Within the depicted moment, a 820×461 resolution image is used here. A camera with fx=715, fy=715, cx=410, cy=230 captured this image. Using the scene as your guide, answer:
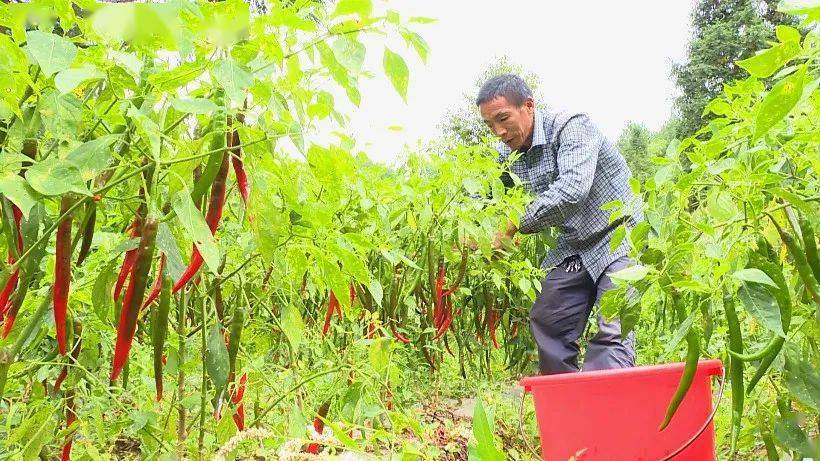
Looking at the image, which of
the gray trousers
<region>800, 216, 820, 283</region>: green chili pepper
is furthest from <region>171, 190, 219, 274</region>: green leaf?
the gray trousers

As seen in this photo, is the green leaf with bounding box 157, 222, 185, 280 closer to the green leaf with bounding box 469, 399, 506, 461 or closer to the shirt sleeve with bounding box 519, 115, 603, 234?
the green leaf with bounding box 469, 399, 506, 461

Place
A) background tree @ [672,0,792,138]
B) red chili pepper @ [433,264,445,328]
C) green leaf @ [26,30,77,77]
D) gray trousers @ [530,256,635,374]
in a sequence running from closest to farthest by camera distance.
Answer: green leaf @ [26,30,77,77]
red chili pepper @ [433,264,445,328]
gray trousers @ [530,256,635,374]
background tree @ [672,0,792,138]

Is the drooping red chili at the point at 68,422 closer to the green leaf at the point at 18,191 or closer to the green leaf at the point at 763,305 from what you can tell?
the green leaf at the point at 18,191

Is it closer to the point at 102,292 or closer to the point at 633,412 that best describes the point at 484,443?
the point at 102,292

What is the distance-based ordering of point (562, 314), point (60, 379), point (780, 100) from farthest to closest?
point (562, 314)
point (60, 379)
point (780, 100)

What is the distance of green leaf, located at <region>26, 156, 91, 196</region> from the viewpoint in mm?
726

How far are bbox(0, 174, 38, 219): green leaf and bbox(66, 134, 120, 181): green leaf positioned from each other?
53mm

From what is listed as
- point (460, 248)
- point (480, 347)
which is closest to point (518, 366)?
point (480, 347)

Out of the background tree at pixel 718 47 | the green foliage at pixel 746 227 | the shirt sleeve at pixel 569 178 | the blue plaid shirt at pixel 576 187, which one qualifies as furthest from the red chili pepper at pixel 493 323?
the background tree at pixel 718 47

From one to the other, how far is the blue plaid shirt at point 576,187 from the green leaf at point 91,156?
85.7 inches

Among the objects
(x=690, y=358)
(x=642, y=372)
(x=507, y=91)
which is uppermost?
(x=507, y=91)

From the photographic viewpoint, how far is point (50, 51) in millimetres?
697

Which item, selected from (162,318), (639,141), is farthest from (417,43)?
(639,141)

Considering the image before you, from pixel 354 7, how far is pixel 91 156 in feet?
1.11
